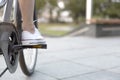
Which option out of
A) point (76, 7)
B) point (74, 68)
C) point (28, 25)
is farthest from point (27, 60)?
point (76, 7)

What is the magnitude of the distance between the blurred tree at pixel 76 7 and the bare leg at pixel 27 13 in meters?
18.0

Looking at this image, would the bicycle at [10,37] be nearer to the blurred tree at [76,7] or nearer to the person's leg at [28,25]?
the person's leg at [28,25]

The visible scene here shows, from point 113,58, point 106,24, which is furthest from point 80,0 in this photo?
point 113,58

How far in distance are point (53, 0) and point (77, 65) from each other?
52.7 ft

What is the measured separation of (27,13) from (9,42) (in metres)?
0.26

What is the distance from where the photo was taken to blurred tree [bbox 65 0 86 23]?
2069 cm

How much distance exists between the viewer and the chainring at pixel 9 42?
83.0 inches

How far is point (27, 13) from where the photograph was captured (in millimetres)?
2221

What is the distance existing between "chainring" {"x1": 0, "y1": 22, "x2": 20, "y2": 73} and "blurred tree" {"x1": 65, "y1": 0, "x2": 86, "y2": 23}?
18.1 metres

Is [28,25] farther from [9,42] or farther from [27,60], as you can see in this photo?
[27,60]

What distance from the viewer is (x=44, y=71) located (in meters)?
3.33

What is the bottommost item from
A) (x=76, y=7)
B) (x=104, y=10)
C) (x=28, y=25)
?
(x=76, y=7)

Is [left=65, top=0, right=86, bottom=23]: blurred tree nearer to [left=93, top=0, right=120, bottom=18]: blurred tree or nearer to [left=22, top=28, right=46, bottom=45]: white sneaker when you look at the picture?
[left=93, top=0, right=120, bottom=18]: blurred tree

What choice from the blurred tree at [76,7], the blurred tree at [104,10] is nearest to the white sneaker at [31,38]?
the blurred tree at [104,10]
